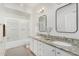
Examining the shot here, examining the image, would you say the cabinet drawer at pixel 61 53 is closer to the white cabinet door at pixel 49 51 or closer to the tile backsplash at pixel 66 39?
the white cabinet door at pixel 49 51

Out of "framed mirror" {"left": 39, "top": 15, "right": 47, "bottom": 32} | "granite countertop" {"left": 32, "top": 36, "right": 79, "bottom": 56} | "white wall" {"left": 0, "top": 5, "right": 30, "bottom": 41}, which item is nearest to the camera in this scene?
"granite countertop" {"left": 32, "top": 36, "right": 79, "bottom": 56}

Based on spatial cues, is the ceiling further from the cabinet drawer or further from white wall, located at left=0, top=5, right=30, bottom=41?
the cabinet drawer

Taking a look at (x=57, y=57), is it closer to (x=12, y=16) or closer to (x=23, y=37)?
(x=23, y=37)

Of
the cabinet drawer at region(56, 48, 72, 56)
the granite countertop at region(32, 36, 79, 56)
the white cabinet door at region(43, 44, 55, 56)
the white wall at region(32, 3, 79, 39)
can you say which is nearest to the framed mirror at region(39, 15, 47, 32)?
the white wall at region(32, 3, 79, 39)

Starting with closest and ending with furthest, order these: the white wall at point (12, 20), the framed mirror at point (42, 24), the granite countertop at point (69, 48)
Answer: the granite countertop at point (69, 48) < the white wall at point (12, 20) < the framed mirror at point (42, 24)

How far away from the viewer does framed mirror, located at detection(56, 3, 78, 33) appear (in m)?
1.25

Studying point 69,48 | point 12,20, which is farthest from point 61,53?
point 12,20

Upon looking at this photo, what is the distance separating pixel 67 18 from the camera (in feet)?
4.32

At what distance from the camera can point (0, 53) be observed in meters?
1.23

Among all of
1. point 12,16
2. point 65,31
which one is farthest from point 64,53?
point 12,16

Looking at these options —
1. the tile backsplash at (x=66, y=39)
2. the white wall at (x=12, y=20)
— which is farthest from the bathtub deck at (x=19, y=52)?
the tile backsplash at (x=66, y=39)

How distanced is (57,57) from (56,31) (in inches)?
20.6

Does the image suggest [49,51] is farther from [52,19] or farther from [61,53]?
[52,19]

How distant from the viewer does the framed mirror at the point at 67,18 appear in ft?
4.11
